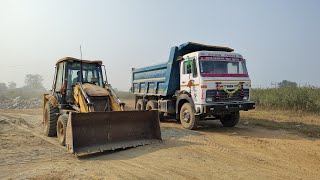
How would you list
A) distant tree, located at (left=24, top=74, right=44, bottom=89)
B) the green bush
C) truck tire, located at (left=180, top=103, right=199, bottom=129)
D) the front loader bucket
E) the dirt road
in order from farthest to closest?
distant tree, located at (left=24, top=74, right=44, bottom=89)
the green bush
truck tire, located at (left=180, top=103, right=199, bottom=129)
the front loader bucket
the dirt road

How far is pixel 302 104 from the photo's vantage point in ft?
56.1

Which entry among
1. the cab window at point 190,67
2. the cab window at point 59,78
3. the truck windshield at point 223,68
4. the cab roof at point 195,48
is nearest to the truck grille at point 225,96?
the truck windshield at point 223,68

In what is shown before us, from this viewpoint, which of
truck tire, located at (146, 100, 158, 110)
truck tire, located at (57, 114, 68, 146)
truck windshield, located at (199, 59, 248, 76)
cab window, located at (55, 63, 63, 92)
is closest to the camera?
truck tire, located at (57, 114, 68, 146)

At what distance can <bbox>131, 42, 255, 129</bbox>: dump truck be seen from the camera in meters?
10.0

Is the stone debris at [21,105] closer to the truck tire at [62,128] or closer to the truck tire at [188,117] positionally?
the truck tire at [188,117]

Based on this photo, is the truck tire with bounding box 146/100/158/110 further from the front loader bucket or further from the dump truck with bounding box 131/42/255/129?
the front loader bucket

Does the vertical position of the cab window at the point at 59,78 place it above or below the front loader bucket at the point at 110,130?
above

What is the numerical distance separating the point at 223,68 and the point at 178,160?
17.3ft

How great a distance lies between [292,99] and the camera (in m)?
17.5

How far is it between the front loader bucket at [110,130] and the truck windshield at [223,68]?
304 cm

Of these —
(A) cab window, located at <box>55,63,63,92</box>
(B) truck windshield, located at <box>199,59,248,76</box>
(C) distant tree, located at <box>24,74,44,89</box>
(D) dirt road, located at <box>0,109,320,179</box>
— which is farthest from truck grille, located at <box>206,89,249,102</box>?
(C) distant tree, located at <box>24,74,44,89</box>

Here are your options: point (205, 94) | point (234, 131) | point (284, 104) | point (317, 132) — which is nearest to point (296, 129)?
point (317, 132)

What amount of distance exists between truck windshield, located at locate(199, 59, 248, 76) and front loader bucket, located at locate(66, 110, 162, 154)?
120 inches

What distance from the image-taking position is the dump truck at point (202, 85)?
1000cm
